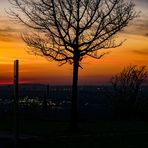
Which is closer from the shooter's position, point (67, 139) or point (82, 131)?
point (67, 139)

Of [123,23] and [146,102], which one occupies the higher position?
[123,23]

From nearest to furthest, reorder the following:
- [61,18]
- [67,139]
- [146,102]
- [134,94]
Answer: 1. [67,139]
2. [61,18]
3. [146,102]
4. [134,94]

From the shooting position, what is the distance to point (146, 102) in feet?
142

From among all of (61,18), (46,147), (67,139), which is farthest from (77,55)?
(46,147)

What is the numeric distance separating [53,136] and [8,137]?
184 cm

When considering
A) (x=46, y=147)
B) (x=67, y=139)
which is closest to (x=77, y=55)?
(x=67, y=139)

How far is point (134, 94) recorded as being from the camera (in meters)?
46.2

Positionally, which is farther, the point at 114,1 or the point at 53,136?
the point at 114,1

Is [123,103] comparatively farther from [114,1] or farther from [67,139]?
[67,139]

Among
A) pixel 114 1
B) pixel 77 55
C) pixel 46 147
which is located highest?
pixel 114 1

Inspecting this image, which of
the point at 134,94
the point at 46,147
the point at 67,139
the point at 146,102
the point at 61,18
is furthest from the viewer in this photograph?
the point at 134,94

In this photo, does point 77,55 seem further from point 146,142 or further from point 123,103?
point 123,103

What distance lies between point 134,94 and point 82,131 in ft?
64.3

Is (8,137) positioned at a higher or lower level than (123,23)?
lower
